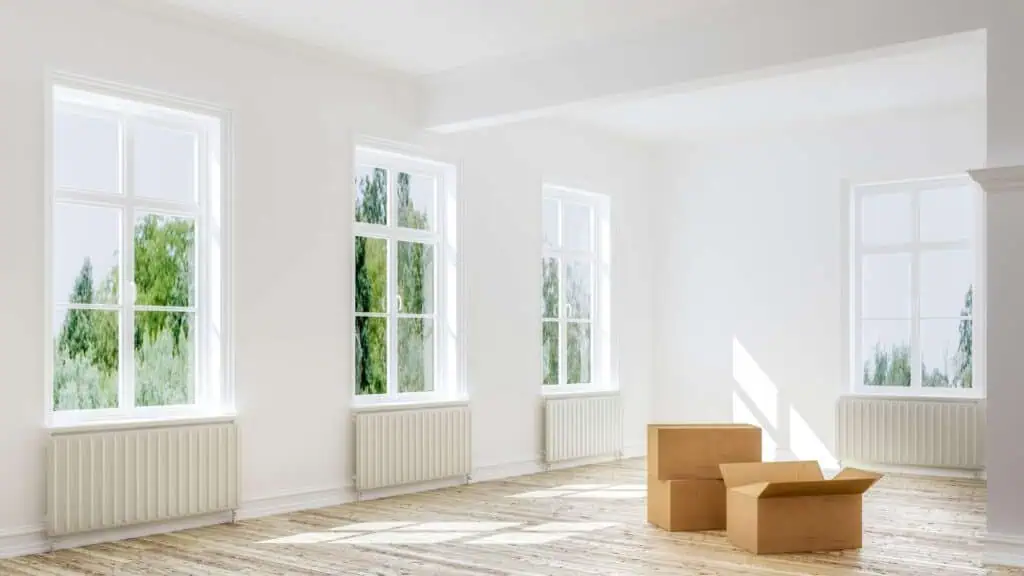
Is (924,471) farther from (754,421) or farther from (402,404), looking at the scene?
(402,404)

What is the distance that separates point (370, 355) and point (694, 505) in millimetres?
2663

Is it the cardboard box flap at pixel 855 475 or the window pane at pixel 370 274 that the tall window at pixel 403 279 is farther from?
the cardboard box flap at pixel 855 475

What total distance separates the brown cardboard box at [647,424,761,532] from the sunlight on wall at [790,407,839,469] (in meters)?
3.27

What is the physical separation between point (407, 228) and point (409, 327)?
0.72m

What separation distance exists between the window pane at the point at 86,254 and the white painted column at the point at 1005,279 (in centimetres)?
456

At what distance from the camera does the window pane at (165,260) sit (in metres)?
6.27

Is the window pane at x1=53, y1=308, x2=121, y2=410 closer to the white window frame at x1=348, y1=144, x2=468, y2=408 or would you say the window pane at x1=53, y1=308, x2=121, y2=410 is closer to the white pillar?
the white window frame at x1=348, y1=144, x2=468, y2=408

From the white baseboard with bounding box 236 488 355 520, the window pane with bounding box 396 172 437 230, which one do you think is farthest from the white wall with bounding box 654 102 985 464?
the white baseboard with bounding box 236 488 355 520

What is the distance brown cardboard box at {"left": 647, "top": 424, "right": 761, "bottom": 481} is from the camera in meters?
6.09

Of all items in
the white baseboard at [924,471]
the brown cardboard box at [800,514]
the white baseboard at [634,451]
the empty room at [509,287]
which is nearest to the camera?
the brown cardboard box at [800,514]

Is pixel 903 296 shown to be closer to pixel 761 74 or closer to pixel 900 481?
pixel 900 481

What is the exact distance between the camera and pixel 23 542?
5477mm

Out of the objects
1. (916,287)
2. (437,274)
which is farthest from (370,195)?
(916,287)

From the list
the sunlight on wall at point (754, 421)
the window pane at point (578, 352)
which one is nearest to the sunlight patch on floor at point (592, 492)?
the window pane at point (578, 352)
